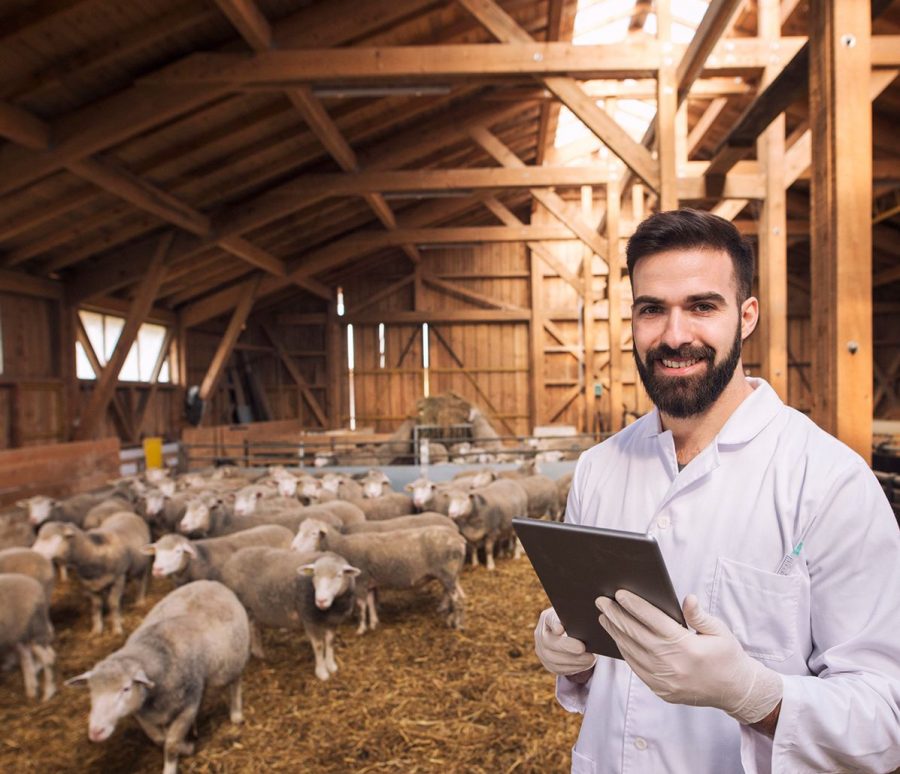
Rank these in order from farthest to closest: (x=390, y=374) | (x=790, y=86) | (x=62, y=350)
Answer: (x=390, y=374), (x=62, y=350), (x=790, y=86)

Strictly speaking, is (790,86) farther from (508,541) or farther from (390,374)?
(390,374)

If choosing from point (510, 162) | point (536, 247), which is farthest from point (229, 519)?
point (536, 247)

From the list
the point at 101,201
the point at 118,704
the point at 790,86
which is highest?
the point at 101,201

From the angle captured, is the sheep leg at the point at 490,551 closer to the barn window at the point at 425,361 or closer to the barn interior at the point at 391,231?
the barn interior at the point at 391,231

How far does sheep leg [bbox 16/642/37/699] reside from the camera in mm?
3959

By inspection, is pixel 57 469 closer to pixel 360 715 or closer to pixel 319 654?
pixel 319 654

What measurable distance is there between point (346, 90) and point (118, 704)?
243 inches

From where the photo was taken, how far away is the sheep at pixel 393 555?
15.8 feet

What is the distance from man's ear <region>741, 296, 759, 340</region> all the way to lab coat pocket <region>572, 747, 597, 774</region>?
1.12m

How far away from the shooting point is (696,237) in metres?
1.37

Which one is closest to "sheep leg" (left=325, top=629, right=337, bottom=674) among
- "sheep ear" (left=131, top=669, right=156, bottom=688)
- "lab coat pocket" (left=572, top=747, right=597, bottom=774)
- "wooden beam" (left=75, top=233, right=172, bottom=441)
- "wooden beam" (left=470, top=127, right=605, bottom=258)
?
"sheep ear" (left=131, top=669, right=156, bottom=688)

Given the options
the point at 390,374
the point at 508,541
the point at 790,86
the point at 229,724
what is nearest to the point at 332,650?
the point at 229,724

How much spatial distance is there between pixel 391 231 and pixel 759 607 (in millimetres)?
13532

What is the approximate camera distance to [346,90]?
21.8 feet
